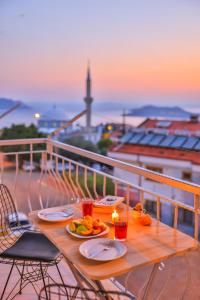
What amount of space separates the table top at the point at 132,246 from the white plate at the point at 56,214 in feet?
0.09

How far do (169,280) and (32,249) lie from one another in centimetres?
135

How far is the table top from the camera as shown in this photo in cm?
144

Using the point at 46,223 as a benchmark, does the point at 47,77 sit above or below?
above

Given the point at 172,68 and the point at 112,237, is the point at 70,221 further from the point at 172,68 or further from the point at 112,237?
the point at 172,68

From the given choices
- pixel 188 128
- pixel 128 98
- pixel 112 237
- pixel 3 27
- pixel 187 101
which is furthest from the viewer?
pixel 128 98

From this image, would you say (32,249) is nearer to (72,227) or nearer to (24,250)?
(24,250)

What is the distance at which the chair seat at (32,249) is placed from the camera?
83.2 inches

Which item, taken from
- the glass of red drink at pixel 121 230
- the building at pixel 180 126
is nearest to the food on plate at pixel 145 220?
the glass of red drink at pixel 121 230

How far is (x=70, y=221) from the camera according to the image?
1997mm

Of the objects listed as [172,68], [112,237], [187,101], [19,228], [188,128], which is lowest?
[19,228]

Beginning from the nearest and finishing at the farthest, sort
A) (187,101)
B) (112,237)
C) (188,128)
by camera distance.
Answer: (112,237) → (188,128) → (187,101)

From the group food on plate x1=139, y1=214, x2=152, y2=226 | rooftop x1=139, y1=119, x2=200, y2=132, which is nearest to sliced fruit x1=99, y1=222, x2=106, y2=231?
food on plate x1=139, y1=214, x2=152, y2=226

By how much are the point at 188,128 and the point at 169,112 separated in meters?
0.41

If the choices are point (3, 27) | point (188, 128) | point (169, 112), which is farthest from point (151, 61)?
point (3, 27)
